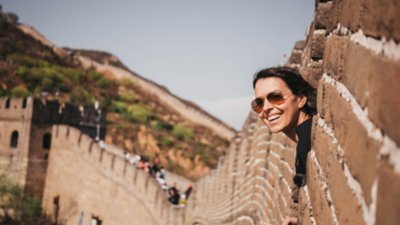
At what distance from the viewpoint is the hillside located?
1471 inches

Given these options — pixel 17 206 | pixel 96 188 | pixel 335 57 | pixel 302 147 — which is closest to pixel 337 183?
pixel 335 57

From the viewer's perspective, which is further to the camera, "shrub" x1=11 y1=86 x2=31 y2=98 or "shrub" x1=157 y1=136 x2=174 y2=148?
"shrub" x1=157 y1=136 x2=174 y2=148

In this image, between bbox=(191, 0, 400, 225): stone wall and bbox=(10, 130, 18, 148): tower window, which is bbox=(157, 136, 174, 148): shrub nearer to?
bbox=(10, 130, 18, 148): tower window

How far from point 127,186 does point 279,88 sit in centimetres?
1811

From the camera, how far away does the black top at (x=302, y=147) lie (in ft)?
8.02

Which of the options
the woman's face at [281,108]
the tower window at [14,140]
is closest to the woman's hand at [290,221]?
the woman's face at [281,108]

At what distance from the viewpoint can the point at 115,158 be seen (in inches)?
848

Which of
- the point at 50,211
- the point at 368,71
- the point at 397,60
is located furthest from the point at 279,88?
the point at 50,211

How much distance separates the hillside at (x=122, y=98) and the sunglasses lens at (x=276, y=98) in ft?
102

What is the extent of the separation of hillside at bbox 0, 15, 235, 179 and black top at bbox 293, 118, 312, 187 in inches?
1229

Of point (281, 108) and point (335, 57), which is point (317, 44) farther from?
point (335, 57)

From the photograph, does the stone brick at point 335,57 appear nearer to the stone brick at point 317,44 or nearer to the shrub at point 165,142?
the stone brick at point 317,44

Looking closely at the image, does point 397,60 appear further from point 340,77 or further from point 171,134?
point 171,134

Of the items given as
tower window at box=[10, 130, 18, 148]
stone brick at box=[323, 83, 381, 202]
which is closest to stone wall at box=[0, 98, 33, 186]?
tower window at box=[10, 130, 18, 148]
